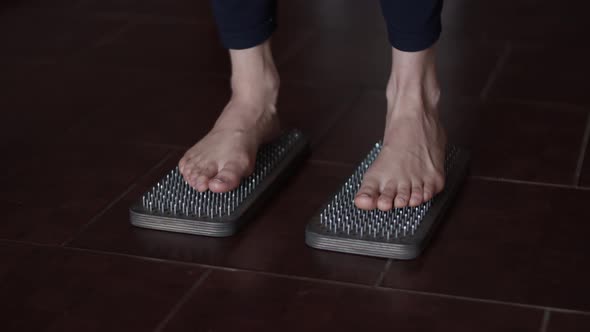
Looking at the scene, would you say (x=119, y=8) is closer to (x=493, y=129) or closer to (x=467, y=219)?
(x=493, y=129)

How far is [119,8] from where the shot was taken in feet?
9.90

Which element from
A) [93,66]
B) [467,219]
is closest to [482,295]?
[467,219]

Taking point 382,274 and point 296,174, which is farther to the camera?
point 296,174

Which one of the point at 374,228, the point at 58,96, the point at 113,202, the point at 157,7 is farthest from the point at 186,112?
the point at 157,7

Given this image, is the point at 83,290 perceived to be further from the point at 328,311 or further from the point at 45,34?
the point at 45,34

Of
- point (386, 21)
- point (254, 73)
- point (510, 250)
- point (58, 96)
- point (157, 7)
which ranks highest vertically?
point (386, 21)

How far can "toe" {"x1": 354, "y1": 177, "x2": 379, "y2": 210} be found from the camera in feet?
4.98

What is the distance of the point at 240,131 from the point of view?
5.66 feet

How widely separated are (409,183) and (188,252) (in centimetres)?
38

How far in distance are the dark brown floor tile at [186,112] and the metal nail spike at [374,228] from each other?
1.37 ft

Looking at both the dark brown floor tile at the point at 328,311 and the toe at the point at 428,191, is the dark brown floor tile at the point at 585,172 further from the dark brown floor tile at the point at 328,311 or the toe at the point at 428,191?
the dark brown floor tile at the point at 328,311

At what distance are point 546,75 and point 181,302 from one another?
49.3 inches

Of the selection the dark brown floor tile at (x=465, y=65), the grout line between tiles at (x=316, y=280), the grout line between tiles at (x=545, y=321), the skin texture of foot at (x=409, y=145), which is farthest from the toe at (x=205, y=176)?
the dark brown floor tile at (x=465, y=65)

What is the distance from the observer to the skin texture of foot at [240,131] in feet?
5.35
